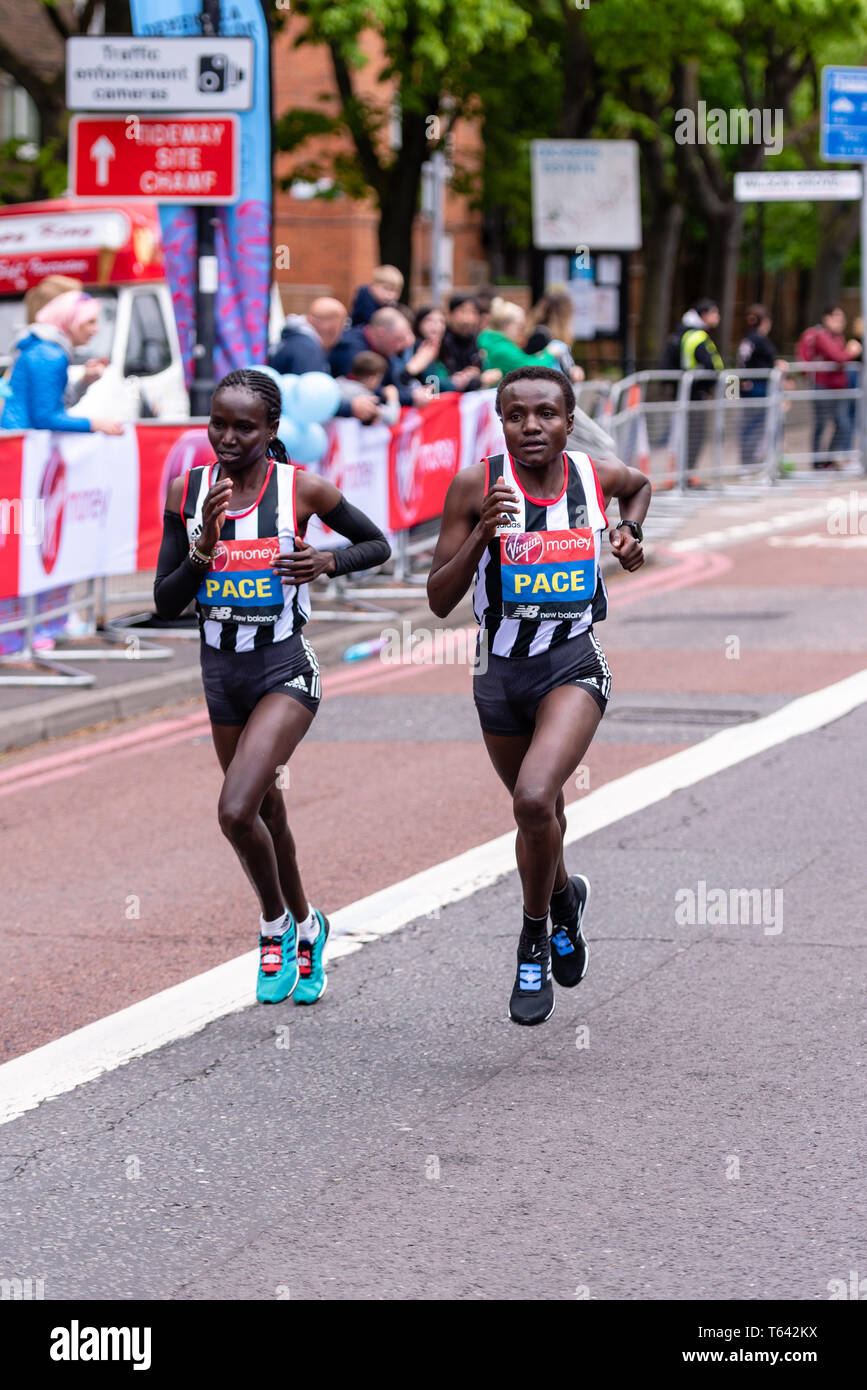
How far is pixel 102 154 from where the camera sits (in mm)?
13930

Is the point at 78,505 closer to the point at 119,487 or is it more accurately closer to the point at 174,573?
the point at 119,487

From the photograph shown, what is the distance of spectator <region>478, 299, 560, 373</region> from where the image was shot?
16.2 meters

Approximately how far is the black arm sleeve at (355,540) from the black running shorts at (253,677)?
26 cm

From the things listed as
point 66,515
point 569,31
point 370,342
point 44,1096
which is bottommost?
point 44,1096

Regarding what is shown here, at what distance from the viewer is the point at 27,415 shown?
38.1 ft

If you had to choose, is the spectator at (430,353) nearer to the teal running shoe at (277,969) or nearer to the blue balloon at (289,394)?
the blue balloon at (289,394)

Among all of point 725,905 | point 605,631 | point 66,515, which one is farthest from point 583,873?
point 605,631

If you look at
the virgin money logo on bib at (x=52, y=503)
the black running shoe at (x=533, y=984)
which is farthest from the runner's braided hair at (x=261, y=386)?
the virgin money logo on bib at (x=52, y=503)

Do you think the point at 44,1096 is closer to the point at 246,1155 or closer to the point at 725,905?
the point at 246,1155

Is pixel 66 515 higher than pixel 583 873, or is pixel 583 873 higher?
pixel 66 515

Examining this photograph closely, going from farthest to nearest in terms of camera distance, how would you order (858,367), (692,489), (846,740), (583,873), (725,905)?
(858,367)
(692,489)
(846,740)
(583,873)
(725,905)

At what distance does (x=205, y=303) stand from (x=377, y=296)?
1992 millimetres

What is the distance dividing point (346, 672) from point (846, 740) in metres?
3.68

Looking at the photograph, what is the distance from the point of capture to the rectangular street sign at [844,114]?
2480cm
